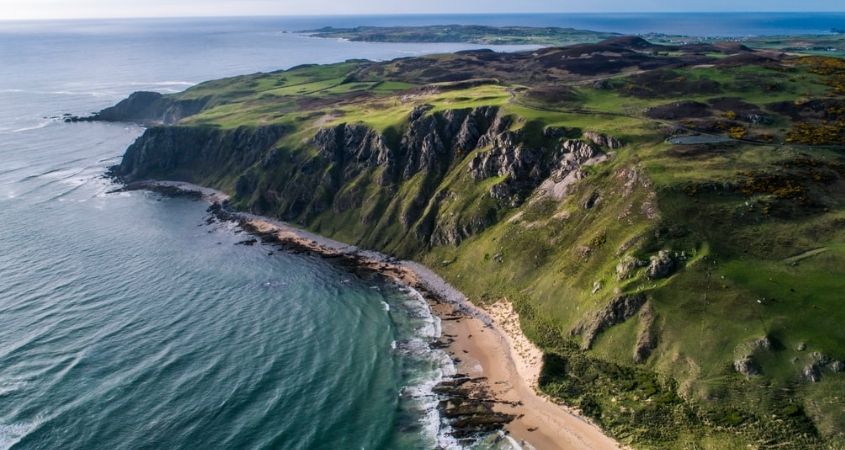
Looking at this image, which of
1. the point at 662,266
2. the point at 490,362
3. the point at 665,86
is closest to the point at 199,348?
the point at 490,362

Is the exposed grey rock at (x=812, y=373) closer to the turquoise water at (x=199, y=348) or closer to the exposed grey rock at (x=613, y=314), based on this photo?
the exposed grey rock at (x=613, y=314)

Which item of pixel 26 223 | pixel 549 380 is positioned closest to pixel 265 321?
pixel 549 380

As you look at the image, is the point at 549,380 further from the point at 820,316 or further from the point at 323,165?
the point at 323,165

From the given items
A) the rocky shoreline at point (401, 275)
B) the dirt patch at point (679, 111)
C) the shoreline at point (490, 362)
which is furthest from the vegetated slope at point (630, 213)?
the rocky shoreline at point (401, 275)

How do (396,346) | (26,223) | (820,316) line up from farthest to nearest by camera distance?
(26,223), (396,346), (820,316)

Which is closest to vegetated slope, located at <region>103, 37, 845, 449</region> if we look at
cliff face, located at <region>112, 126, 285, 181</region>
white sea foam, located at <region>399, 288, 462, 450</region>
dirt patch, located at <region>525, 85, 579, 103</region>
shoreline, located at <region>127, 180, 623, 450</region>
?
dirt patch, located at <region>525, 85, 579, 103</region>

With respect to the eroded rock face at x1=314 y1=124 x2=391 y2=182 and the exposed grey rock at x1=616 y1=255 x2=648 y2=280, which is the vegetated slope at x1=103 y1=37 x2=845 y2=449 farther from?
the eroded rock face at x1=314 y1=124 x2=391 y2=182
